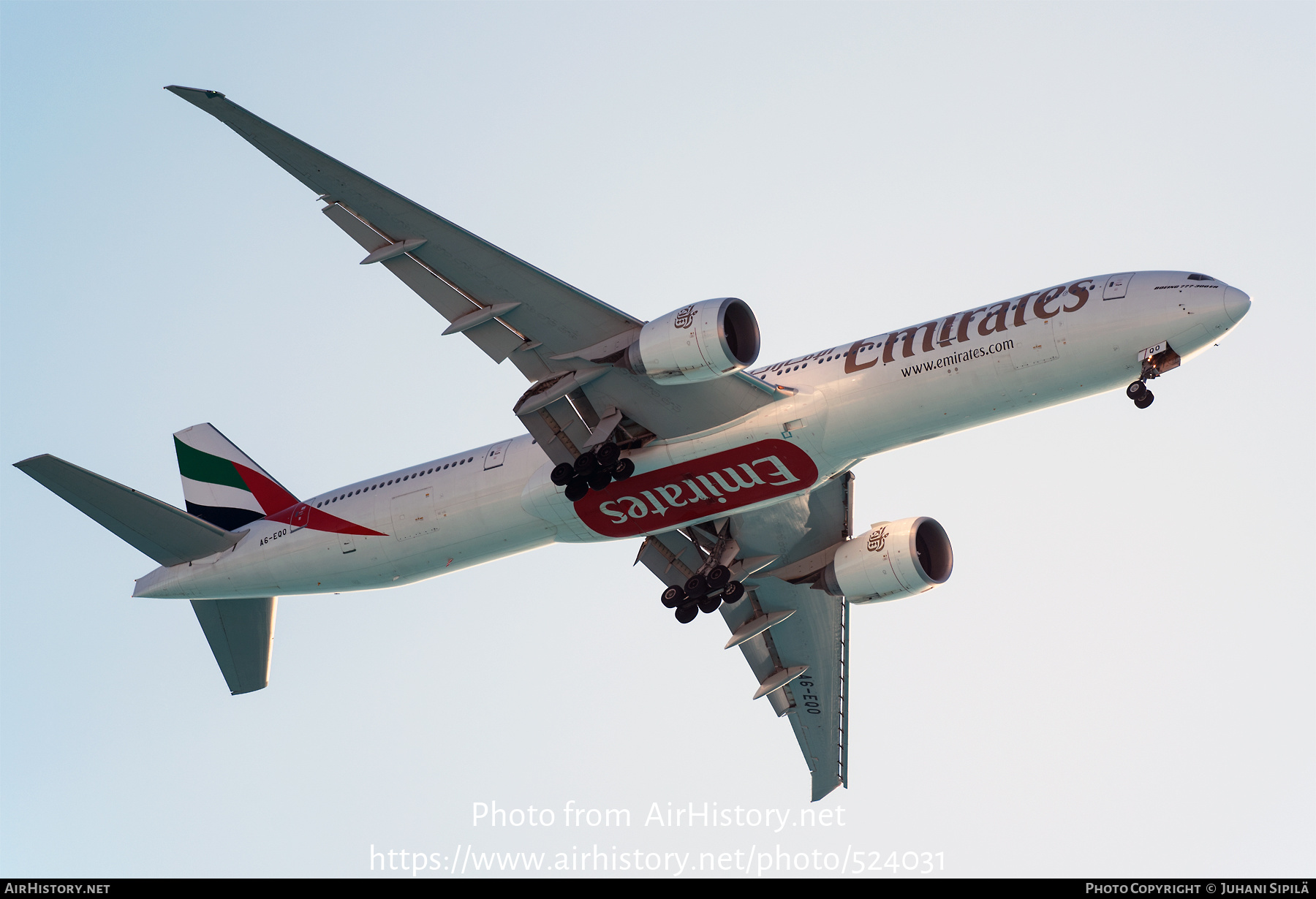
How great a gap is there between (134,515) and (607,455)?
11924 mm

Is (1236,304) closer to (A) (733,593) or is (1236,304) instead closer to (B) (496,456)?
(A) (733,593)

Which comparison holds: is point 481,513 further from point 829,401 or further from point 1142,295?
point 1142,295

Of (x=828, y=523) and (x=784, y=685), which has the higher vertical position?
(x=828, y=523)

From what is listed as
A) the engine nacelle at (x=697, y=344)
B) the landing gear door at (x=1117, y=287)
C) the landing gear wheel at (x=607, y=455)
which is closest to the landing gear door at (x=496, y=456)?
the landing gear wheel at (x=607, y=455)

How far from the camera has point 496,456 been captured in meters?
29.5

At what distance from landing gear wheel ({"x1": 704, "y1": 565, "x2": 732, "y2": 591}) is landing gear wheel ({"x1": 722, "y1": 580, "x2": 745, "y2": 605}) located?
0.41 ft

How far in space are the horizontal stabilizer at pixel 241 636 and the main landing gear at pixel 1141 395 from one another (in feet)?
71.2

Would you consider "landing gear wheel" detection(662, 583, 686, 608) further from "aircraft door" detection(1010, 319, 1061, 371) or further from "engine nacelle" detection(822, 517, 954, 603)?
"aircraft door" detection(1010, 319, 1061, 371)

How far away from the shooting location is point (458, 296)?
26547 mm

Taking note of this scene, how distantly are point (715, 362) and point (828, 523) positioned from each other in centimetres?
925

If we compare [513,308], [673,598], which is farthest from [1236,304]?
[673,598]

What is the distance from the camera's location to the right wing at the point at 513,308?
83.6 feet

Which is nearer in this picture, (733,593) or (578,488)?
(578,488)

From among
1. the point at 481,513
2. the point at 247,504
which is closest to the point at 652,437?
the point at 481,513
